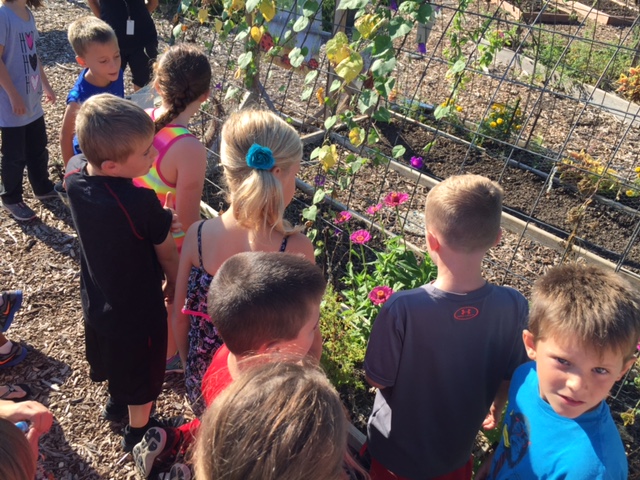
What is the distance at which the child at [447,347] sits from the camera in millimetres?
1590

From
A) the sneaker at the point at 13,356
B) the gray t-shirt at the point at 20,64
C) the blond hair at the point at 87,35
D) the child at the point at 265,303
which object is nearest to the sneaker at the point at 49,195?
the gray t-shirt at the point at 20,64

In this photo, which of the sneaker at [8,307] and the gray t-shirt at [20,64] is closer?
the sneaker at [8,307]

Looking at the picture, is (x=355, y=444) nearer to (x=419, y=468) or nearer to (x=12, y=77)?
(x=419, y=468)

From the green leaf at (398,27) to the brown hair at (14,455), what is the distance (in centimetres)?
205

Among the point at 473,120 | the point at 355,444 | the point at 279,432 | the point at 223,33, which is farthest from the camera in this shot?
the point at 473,120

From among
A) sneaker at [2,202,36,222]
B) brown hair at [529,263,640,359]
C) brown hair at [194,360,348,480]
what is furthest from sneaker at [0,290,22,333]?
brown hair at [529,263,640,359]

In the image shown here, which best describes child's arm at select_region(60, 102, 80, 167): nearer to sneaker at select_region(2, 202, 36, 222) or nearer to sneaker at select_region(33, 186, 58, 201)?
sneaker at select_region(2, 202, 36, 222)

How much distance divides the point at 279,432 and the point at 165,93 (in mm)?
1860

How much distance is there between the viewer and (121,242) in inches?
75.7

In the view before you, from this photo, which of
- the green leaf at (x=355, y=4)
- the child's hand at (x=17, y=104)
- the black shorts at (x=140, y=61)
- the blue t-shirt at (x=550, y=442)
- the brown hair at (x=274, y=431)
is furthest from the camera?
the black shorts at (x=140, y=61)

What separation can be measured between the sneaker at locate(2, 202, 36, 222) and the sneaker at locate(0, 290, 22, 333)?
3.78 ft

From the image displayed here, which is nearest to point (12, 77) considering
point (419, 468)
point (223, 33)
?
point (223, 33)

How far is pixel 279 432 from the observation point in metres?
0.95

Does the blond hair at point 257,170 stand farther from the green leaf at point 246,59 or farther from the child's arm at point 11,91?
the child's arm at point 11,91
